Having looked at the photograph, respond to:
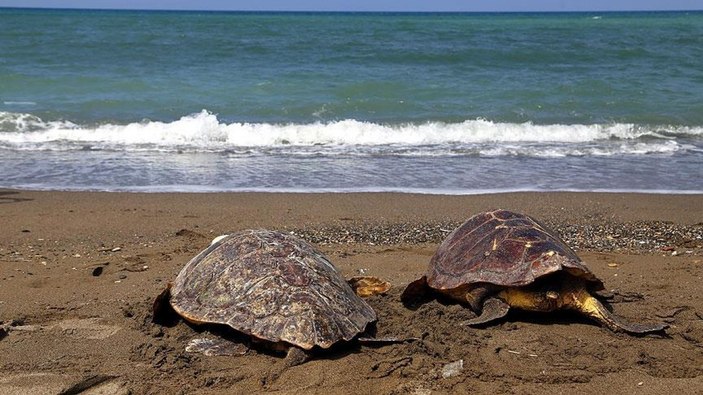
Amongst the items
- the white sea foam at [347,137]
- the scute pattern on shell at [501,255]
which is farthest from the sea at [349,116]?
the scute pattern on shell at [501,255]

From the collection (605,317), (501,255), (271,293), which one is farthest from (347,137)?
(271,293)

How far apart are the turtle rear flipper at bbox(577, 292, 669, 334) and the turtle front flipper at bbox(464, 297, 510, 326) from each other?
1.60 ft

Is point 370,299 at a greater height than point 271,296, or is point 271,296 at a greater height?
point 271,296

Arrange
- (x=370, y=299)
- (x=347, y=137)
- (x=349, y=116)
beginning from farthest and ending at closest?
(x=349, y=116)
(x=347, y=137)
(x=370, y=299)

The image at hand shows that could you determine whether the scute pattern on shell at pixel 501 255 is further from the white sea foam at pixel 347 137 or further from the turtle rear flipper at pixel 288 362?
the white sea foam at pixel 347 137

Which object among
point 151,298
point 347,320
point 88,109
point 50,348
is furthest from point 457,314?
point 88,109

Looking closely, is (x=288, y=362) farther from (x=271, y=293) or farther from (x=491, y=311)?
(x=491, y=311)

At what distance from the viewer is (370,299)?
5434mm

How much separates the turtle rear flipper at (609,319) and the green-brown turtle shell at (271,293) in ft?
4.51

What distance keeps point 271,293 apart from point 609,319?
84.6 inches

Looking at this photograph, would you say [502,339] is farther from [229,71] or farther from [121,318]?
[229,71]

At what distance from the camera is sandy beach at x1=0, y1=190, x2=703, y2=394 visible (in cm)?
430

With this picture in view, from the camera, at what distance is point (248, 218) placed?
26.8ft

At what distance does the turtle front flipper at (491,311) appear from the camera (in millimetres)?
4980
